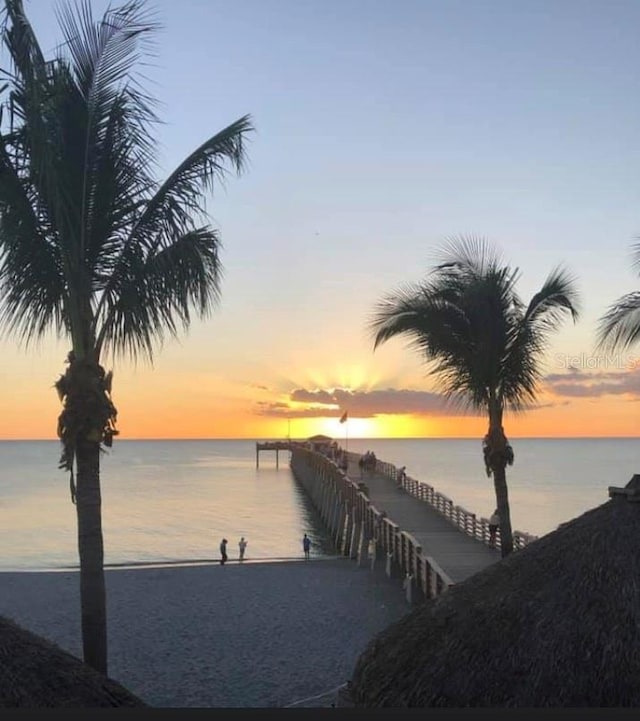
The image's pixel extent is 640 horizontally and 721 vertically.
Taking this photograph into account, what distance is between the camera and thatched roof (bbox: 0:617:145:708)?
210 inches

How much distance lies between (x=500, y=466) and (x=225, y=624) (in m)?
7.32

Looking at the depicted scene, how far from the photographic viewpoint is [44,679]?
5617 mm

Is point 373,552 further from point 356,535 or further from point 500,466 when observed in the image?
point 500,466

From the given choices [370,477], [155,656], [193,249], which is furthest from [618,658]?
[370,477]

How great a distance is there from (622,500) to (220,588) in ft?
52.8

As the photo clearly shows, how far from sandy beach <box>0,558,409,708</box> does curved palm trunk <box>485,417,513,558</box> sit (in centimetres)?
366

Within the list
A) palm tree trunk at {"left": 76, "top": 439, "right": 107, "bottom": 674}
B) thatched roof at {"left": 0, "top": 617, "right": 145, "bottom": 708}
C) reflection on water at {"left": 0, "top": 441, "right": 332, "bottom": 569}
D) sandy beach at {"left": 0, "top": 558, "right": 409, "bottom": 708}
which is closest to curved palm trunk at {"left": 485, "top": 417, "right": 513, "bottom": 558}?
sandy beach at {"left": 0, "top": 558, "right": 409, "bottom": 708}

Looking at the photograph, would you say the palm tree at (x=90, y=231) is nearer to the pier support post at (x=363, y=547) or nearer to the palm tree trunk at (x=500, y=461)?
the palm tree trunk at (x=500, y=461)

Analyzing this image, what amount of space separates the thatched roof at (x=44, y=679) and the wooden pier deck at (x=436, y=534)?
9613 millimetres

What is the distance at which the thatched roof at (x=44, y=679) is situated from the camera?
Result: 534 centimetres

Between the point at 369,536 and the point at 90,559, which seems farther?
the point at 369,536

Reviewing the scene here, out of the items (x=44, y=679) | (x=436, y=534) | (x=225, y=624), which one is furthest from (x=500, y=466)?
(x=44, y=679)

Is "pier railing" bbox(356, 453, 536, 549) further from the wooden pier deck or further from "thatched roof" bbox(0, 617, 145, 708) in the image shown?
"thatched roof" bbox(0, 617, 145, 708)

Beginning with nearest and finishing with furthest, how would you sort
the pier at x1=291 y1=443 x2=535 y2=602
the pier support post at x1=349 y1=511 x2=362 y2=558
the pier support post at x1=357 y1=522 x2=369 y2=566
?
the pier at x1=291 y1=443 x2=535 y2=602 → the pier support post at x1=357 y1=522 x2=369 y2=566 → the pier support post at x1=349 y1=511 x2=362 y2=558
